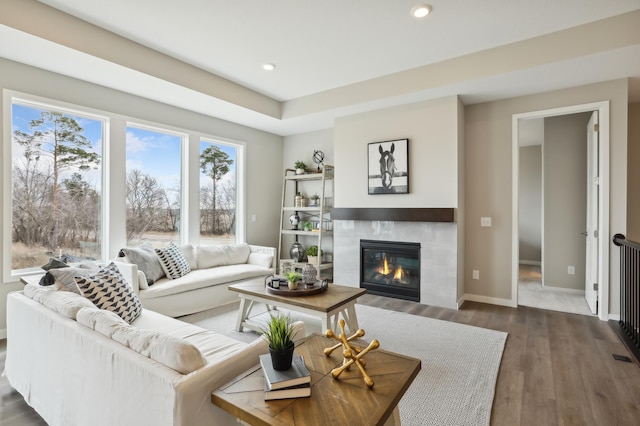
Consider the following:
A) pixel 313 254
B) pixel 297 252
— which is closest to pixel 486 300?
pixel 313 254

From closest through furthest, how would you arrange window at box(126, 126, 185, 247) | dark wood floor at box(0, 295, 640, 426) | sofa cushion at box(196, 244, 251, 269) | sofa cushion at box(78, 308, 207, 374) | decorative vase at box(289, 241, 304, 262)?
sofa cushion at box(78, 308, 207, 374), dark wood floor at box(0, 295, 640, 426), window at box(126, 126, 185, 247), sofa cushion at box(196, 244, 251, 269), decorative vase at box(289, 241, 304, 262)

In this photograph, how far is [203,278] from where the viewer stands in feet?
12.5

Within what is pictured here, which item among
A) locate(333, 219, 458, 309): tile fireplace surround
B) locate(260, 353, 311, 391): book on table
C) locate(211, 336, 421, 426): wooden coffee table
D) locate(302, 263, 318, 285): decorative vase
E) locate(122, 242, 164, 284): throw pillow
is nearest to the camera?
locate(211, 336, 421, 426): wooden coffee table

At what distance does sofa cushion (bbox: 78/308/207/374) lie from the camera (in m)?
1.24

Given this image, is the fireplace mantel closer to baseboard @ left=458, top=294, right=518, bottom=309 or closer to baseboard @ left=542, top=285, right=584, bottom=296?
baseboard @ left=458, top=294, right=518, bottom=309

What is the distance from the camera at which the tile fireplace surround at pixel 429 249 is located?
13.2 ft

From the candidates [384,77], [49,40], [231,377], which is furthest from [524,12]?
[49,40]

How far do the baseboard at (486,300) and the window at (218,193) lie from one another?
11.9 ft

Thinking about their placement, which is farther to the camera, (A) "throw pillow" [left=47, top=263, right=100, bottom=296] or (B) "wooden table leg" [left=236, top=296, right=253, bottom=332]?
(B) "wooden table leg" [left=236, top=296, right=253, bottom=332]

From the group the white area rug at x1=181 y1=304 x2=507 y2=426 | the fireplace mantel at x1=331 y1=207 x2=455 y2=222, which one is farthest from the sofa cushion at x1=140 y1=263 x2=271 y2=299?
the fireplace mantel at x1=331 y1=207 x2=455 y2=222

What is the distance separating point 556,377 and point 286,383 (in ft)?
7.46

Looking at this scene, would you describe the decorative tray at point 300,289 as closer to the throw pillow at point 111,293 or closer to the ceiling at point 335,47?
the throw pillow at point 111,293

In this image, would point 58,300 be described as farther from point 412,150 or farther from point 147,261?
point 412,150

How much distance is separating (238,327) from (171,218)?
7.31ft
